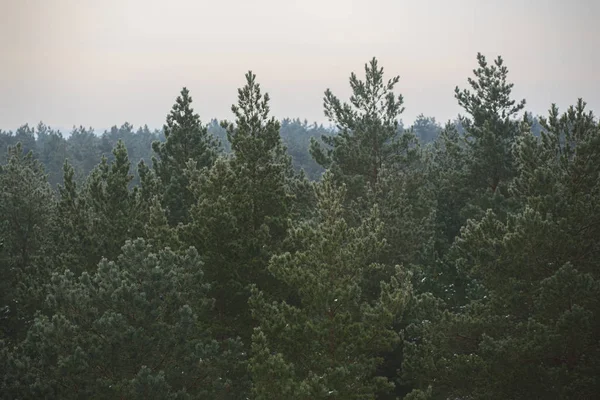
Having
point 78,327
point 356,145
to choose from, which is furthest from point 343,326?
point 356,145

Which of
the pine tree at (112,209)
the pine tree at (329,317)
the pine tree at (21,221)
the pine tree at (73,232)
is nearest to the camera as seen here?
the pine tree at (329,317)

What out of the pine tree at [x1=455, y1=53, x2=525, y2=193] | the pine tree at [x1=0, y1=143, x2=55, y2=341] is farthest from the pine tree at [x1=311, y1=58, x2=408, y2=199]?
the pine tree at [x1=0, y1=143, x2=55, y2=341]

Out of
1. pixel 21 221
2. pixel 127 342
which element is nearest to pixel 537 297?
pixel 127 342

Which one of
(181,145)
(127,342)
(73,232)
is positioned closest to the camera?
(127,342)

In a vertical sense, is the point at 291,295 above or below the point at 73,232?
below

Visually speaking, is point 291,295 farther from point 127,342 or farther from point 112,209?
point 112,209

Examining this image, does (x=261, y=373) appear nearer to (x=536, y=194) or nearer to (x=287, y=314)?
(x=287, y=314)

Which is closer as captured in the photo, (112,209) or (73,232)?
(73,232)

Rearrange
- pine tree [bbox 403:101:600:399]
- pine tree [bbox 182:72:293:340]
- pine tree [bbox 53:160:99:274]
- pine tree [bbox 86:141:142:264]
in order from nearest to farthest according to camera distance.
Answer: pine tree [bbox 403:101:600:399]
pine tree [bbox 182:72:293:340]
pine tree [bbox 53:160:99:274]
pine tree [bbox 86:141:142:264]

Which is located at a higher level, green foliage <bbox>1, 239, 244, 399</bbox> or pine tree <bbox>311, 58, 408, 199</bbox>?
pine tree <bbox>311, 58, 408, 199</bbox>

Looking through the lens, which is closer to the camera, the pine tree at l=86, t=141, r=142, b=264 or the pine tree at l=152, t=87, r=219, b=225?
the pine tree at l=86, t=141, r=142, b=264

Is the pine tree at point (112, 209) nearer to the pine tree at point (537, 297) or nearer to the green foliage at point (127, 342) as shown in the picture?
the green foliage at point (127, 342)

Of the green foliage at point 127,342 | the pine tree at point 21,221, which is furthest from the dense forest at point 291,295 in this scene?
the pine tree at point 21,221

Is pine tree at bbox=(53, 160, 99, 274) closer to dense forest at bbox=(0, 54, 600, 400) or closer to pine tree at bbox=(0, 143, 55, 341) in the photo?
dense forest at bbox=(0, 54, 600, 400)
